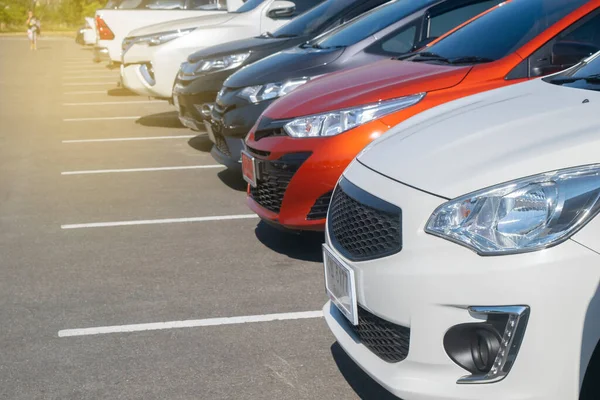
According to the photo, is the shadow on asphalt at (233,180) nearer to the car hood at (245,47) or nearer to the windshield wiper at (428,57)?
the car hood at (245,47)

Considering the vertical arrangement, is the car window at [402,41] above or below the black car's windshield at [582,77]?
below

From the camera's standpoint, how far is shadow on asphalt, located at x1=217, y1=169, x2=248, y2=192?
25.5ft

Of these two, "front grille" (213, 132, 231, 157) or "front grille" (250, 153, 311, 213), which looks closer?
"front grille" (250, 153, 311, 213)

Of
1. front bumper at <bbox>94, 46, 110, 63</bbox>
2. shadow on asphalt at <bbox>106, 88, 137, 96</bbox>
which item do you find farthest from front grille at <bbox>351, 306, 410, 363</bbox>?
shadow on asphalt at <bbox>106, 88, 137, 96</bbox>

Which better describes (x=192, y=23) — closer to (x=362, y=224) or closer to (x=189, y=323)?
(x=189, y=323)

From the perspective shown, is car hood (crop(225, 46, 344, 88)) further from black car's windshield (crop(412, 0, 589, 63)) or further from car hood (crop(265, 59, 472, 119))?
black car's windshield (crop(412, 0, 589, 63))

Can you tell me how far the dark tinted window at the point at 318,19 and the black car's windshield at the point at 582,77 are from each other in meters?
4.67

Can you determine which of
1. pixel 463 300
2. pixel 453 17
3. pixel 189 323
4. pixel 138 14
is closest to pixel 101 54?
pixel 138 14

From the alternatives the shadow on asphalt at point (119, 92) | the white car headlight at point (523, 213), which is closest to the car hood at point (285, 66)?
the white car headlight at point (523, 213)

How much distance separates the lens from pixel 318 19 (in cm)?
867

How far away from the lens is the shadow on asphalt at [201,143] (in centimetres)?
1005

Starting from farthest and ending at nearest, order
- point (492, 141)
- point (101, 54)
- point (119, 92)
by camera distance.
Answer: point (101, 54)
point (119, 92)
point (492, 141)

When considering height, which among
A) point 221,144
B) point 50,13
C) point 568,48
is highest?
point 568,48

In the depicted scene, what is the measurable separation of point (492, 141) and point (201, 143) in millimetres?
7716
